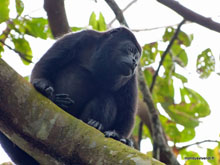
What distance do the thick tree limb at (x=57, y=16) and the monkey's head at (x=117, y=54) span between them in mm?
574

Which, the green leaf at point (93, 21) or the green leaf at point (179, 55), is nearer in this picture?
the green leaf at point (93, 21)

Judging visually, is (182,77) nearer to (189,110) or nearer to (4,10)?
(189,110)

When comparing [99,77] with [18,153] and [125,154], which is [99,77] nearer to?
[18,153]

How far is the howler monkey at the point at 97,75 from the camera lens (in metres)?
4.11

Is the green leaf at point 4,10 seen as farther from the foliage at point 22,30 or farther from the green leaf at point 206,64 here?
the green leaf at point 206,64

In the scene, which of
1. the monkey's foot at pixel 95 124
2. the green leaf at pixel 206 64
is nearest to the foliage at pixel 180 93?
the green leaf at pixel 206 64

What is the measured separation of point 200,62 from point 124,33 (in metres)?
1.28

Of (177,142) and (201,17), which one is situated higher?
(201,17)

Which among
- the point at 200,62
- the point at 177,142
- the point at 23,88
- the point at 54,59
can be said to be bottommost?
the point at 177,142

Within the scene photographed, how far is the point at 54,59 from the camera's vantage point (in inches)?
160

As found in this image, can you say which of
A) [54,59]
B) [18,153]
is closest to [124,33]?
[54,59]

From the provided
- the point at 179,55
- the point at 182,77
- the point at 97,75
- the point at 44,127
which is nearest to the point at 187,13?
the point at 97,75

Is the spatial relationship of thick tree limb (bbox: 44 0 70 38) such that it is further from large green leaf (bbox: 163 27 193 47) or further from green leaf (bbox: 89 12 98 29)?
large green leaf (bbox: 163 27 193 47)

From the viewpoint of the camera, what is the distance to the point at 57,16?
4.79 m
